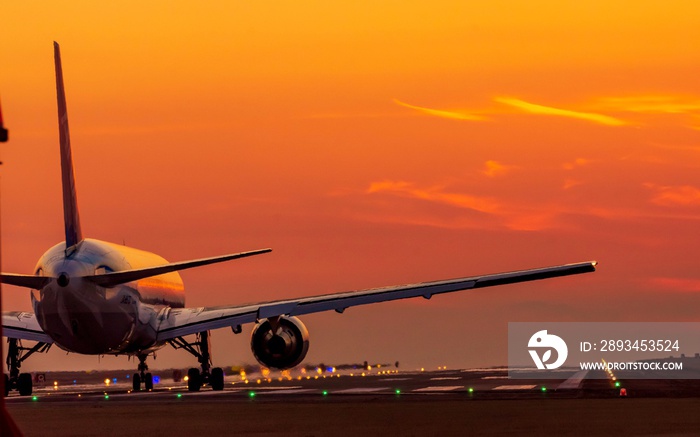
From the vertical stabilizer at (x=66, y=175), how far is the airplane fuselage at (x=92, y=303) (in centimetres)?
58

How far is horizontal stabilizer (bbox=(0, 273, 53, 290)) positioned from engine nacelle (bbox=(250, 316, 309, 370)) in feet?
30.4

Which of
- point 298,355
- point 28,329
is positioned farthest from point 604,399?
point 28,329

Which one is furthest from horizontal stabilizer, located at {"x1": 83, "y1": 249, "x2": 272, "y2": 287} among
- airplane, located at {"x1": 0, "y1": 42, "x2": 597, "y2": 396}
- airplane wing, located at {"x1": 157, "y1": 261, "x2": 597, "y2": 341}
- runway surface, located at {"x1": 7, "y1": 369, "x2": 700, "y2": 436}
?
runway surface, located at {"x1": 7, "y1": 369, "x2": 700, "y2": 436}

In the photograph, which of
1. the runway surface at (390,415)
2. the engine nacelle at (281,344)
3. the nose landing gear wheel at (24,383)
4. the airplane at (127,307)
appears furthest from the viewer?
the nose landing gear wheel at (24,383)

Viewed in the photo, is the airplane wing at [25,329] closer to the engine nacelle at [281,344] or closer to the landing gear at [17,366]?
the landing gear at [17,366]

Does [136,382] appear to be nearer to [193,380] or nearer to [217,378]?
[193,380]

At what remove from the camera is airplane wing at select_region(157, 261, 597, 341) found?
164 feet

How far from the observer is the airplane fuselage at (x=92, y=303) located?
49.4 metres

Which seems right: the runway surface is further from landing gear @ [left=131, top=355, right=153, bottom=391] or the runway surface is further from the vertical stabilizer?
landing gear @ [left=131, top=355, right=153, bottom=391]

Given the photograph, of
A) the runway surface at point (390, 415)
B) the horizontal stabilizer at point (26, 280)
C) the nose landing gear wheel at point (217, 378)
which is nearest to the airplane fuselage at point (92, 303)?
Result: the horizontal stabilizer at point (26, 280)

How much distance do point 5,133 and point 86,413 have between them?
1854 centimetres

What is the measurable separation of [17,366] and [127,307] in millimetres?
5651

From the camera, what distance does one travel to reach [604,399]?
116 ft

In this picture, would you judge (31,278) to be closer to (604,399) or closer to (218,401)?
(218,401)
